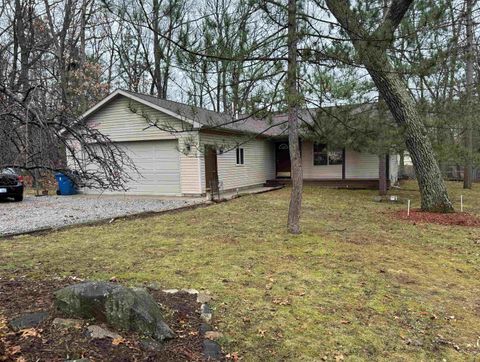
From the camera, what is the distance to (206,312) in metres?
3.53

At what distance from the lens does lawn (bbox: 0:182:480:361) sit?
3127 mm

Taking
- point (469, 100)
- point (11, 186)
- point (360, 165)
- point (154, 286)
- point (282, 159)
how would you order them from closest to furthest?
1. point (154, 286)
2. point (11, 186)
3. point (469, 100)
4. point (360, 165)
5. point (282, 159)

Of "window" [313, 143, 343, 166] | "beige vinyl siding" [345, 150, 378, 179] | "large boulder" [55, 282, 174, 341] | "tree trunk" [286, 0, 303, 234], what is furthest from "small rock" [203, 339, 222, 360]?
"window" [313, 143, 343, 166]

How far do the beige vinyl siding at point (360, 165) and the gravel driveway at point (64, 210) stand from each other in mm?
8325

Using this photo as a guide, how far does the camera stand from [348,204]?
11.6 m

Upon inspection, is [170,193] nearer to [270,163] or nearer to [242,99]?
[270,163]

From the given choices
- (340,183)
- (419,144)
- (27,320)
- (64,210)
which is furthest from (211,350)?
(340,183)

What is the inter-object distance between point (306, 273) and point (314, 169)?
13.8 metres

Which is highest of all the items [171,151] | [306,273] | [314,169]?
[171,151]

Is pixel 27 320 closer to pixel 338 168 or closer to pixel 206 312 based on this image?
pixel 206 312

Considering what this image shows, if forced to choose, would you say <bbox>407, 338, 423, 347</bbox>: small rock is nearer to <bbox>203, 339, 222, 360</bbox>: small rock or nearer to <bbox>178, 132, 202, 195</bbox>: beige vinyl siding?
<bbox>203, 339, 222, 360</bbox>: small rock

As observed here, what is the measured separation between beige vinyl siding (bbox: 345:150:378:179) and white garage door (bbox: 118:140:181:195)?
8273 millimetres

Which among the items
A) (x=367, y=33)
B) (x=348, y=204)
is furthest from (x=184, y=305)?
(x=348, y=204)

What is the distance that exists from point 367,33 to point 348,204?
6.65m
